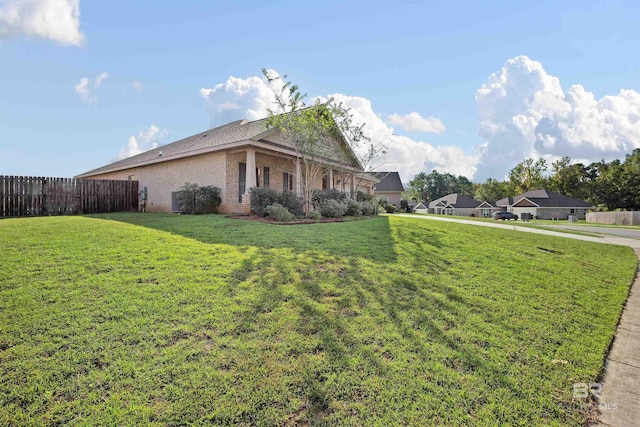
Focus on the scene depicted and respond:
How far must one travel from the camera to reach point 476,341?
3.42 m

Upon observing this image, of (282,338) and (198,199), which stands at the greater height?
(198,199)

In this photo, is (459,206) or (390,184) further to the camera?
(459,206)

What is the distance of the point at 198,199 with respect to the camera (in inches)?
512

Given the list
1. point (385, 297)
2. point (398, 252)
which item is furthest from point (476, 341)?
point (398, 252)

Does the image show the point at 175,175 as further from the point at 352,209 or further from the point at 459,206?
the point at 459,206

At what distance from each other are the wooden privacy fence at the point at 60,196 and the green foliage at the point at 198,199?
6178mm

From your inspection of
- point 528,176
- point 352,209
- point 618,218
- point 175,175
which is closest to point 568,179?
point 528,176

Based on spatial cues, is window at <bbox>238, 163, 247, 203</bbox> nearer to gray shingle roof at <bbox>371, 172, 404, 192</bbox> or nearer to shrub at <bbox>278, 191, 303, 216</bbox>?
shrub at <bbox>278, 191, 303, 216</bbox>

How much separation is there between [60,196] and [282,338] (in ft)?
55.7


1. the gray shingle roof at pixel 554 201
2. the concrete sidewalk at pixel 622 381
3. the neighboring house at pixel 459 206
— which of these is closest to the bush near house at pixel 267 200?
the concrete sidewalk at pixel 622 381

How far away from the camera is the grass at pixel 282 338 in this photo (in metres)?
2.38

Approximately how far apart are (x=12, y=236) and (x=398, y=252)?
26.2 feet

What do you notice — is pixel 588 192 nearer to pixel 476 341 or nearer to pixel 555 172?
pixel 555 172

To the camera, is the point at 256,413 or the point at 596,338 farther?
the point at 596,338
